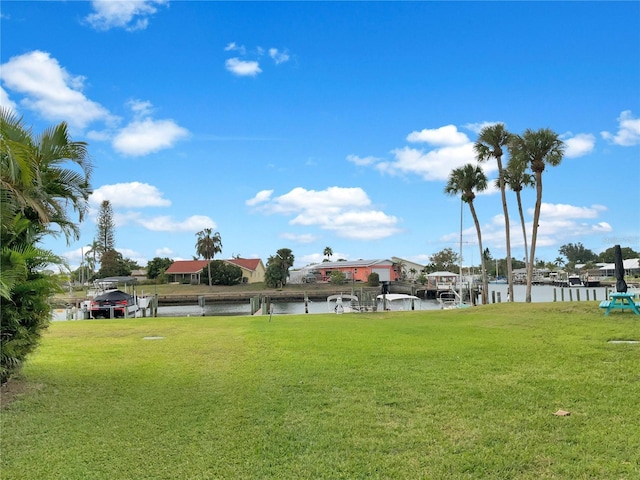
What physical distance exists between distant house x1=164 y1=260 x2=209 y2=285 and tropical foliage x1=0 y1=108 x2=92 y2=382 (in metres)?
65.1

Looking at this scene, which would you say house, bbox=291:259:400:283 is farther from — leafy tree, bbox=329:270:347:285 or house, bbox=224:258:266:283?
house, bbox=224:258:266:283

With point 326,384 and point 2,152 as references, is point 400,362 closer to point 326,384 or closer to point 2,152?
point 326,384

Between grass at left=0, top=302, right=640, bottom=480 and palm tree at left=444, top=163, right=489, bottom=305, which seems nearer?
grass at left=0, top=302, right=640, bottom=480

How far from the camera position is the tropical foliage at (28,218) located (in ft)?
20.1

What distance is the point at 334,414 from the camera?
5.26 m

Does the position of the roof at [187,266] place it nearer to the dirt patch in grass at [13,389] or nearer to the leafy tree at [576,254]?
the dirt patch in grass at [13,389]

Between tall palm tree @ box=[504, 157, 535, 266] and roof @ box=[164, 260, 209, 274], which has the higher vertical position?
tall palm tree @ box=[504, 157, 535, 266]

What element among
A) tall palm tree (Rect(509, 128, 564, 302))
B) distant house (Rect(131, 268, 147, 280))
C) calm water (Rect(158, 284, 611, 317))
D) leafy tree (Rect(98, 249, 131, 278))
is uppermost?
tall palm tree (Rect(509, 128, 564, 302))

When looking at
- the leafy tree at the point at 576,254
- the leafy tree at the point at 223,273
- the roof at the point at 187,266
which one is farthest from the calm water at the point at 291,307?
the leafy tree at the point at 576,254

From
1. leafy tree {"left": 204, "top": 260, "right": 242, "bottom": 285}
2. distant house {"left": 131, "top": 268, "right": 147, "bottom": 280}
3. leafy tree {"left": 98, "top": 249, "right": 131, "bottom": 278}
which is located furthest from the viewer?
distant house {"left": 131, "top": 268, "right": 147, "bottom": 280}

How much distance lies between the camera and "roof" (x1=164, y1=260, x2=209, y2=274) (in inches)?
2864

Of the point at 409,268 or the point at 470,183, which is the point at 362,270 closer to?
the point at 409,268

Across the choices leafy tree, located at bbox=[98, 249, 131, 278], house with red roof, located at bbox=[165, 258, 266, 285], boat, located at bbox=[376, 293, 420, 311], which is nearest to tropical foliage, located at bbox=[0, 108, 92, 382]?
boat, located at bbox=[376, 293, 420, 311]

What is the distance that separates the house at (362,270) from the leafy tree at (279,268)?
338 inches
